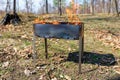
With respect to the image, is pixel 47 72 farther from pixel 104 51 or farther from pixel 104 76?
pixel 104 51

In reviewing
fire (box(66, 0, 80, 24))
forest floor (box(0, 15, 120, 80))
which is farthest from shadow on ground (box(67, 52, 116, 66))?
fire (box(66, 0, 80, 24))

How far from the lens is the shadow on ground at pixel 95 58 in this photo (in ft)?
21.1

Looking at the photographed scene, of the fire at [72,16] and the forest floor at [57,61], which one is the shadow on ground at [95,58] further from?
the fire at [72,16]

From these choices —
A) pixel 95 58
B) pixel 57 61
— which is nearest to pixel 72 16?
pixel 57 61

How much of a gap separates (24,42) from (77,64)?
220 centimetres

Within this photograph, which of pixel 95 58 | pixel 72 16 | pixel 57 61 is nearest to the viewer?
pixel 72 16

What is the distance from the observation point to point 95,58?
22.1ft

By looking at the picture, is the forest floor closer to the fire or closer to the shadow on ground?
the shadow on ground

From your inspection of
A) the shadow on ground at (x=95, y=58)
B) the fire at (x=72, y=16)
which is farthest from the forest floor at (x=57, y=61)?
the fire at (x=72, y=16)

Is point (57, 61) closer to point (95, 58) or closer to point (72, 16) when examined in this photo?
point (95, 58)

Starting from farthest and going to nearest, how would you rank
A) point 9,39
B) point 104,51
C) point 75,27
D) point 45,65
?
point 9,39 → point 104,51 → point 45,65 → point 75,27

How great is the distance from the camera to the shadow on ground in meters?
6.43

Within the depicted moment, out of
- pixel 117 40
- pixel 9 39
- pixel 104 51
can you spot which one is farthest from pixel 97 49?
pixel 9 39

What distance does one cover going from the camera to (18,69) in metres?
6.01
